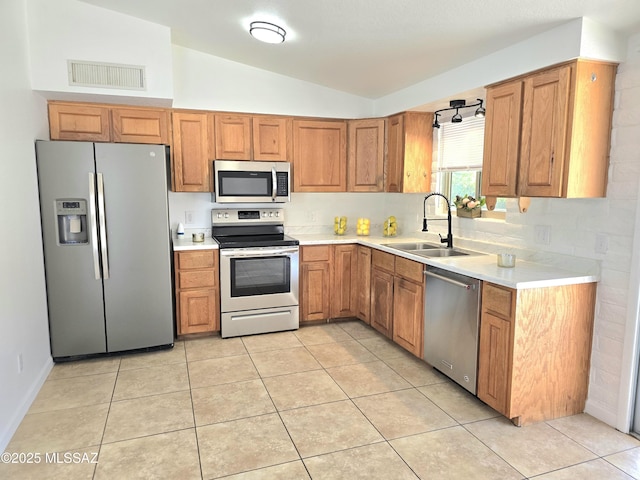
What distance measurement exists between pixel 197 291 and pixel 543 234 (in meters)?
2.89

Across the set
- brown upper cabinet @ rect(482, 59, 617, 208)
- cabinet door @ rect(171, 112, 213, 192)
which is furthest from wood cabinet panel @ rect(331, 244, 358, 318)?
brown upper cabinet @ rect(482, 59, 617, 208)

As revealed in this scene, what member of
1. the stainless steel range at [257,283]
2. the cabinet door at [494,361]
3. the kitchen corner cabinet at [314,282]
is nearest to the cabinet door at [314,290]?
the kitchen corner cabinet at [314,282]

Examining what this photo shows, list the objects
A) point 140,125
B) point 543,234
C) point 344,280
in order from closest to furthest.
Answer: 1. point 543,234
2. point 140,125
3. point 344,280

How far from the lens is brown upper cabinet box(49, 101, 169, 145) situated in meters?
3.47

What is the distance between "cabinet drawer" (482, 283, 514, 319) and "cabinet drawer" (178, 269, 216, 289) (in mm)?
2380

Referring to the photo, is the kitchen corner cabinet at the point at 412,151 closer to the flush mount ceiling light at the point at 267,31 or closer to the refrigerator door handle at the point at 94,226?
the flush mount ceiling light at the point at 267,31

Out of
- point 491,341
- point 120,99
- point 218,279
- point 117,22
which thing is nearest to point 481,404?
point 491,341

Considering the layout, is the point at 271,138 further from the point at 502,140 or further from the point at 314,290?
the point at 502,140

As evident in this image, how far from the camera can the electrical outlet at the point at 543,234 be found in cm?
288

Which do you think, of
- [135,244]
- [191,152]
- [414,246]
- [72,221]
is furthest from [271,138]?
[72,221]

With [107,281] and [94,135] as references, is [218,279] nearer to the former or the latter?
[107,281]

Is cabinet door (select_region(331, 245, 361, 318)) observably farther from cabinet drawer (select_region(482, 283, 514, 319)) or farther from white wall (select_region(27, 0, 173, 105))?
white wall (select_region(27, 0, 173, 105))

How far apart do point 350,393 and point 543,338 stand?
1.29m

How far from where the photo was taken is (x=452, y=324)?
9.57 feet
